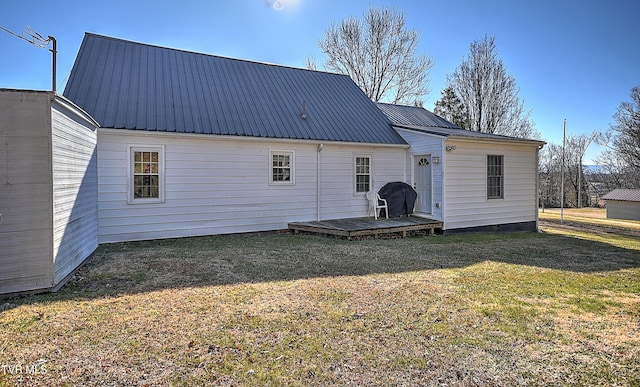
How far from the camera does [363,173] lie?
11406 millimetres

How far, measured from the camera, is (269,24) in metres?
13.8

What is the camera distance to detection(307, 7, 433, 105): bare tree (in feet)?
78.2

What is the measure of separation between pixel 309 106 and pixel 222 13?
4.22 metres

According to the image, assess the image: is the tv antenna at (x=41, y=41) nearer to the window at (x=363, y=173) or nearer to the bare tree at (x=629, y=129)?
the window at (x=363, y=173)

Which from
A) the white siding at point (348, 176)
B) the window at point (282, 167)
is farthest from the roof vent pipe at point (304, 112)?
the window at point (282, 167)

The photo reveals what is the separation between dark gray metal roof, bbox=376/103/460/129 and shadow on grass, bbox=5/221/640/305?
6.00 meters

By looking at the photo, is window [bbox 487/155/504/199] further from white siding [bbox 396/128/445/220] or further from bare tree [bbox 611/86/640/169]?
bare tree [bbox 611/86/640/169]

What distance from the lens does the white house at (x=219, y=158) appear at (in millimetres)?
5480

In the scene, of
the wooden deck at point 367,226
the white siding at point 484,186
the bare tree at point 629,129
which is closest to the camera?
the wooden deck at point 367,226

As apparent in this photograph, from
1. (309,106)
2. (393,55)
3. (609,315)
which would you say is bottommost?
(609,315)

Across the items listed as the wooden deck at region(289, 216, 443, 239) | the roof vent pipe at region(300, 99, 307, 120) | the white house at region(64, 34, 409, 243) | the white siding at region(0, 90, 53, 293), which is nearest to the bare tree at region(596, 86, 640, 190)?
the white house at region(64, 34, 409, 243)

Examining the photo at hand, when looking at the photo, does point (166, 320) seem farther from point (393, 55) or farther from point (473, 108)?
point (473, 108)

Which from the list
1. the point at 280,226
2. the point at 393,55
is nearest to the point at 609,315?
the point at 280,226

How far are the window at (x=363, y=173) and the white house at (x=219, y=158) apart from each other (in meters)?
0.05
